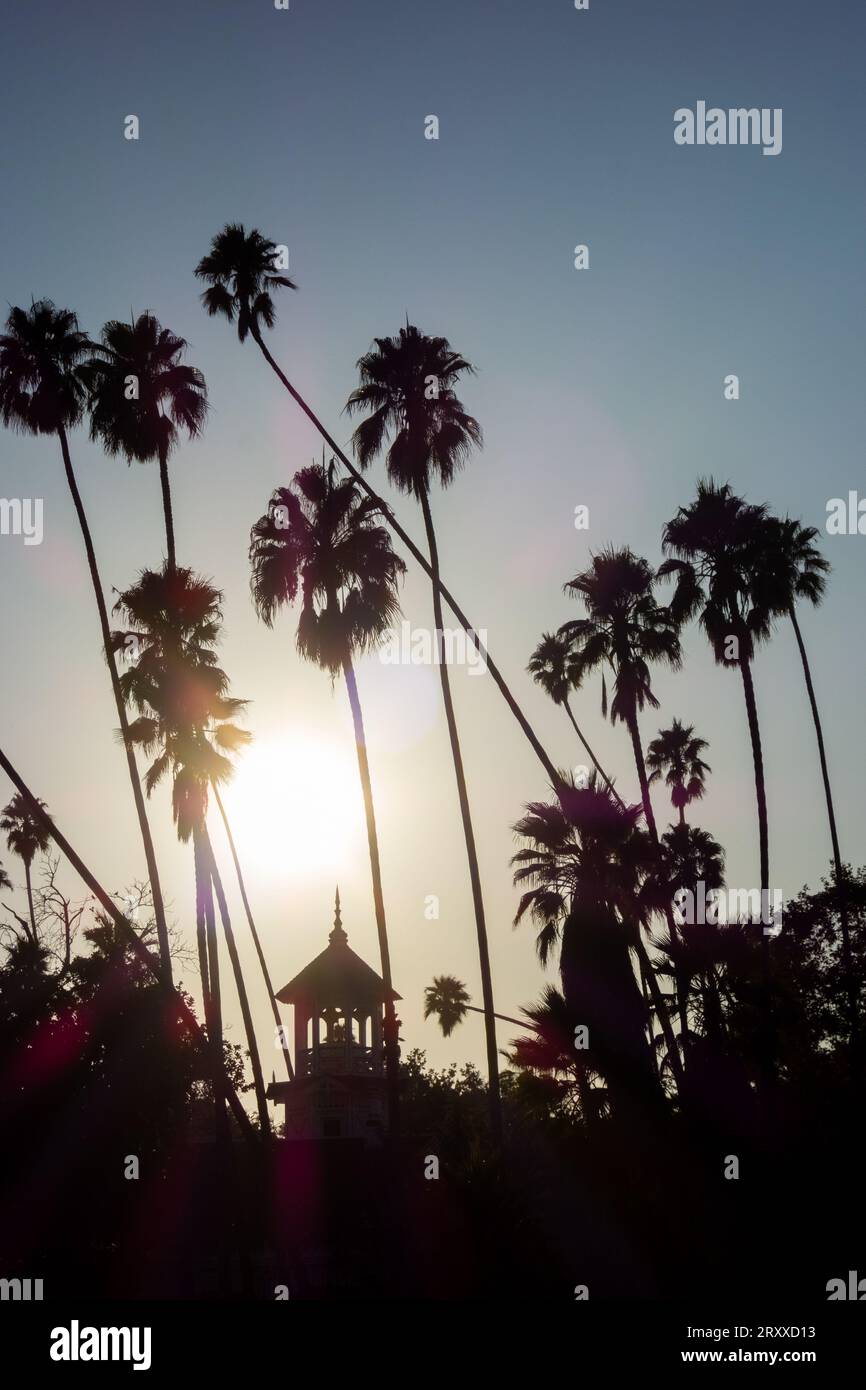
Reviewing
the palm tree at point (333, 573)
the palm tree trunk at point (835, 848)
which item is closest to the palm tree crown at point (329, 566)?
the palm tree at point (333, 573)

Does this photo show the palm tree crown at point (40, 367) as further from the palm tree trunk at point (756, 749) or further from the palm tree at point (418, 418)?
the palm tree trunk at point (756, 749)

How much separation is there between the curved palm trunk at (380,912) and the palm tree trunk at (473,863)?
278cm

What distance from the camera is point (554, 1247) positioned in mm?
24703

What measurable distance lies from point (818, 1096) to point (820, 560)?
70.1 feet

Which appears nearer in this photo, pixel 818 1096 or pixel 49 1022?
pixel 49 1022

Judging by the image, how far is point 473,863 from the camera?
37.3 metres

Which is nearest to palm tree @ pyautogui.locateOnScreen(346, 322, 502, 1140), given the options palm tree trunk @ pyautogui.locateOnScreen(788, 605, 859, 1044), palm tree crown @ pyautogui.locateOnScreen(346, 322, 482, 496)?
palm tree crown @ pyautogui.locateOnScreen(346, 322, 482, 496)

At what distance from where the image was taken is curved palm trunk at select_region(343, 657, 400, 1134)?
36.1m

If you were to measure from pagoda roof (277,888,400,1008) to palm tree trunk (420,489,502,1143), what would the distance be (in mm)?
10770

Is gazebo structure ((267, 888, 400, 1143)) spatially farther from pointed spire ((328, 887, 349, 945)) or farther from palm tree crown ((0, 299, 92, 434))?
palm tree crown ((0, 299, 92, 434))

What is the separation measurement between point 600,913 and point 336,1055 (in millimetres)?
19284

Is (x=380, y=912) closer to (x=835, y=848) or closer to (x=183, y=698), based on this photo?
(x=183, y=698)
